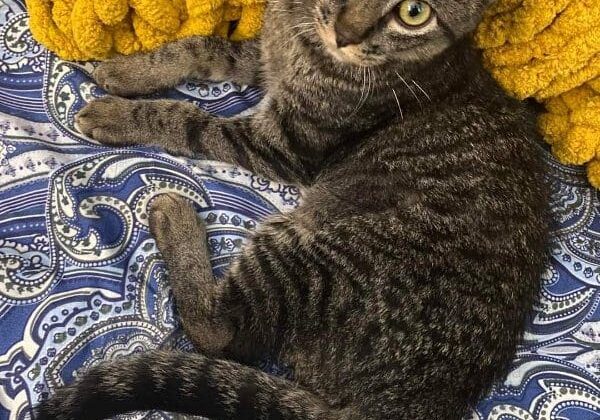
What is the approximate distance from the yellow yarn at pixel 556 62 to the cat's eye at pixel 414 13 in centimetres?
34

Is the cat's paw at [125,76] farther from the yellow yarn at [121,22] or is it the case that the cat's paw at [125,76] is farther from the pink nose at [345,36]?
the pink nose at [345,36]

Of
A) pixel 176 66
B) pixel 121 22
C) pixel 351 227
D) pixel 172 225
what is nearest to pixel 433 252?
pixel 351 227

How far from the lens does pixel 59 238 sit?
1.84m

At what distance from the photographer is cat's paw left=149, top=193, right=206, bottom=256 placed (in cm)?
187

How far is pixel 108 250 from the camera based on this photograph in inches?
72.8

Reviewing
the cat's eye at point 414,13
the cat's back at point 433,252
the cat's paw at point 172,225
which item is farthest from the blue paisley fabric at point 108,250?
the cat's eye at point 414,13

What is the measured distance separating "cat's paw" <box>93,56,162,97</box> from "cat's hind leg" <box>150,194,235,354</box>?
1.23 feet

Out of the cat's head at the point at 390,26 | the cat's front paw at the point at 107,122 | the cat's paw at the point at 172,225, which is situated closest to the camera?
the cat's head at the point at 390,26

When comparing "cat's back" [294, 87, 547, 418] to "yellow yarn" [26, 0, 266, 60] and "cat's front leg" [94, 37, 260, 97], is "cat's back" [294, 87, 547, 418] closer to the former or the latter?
"cat's front leg" [94, 37, 260, 97]

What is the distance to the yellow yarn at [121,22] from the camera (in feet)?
6.54

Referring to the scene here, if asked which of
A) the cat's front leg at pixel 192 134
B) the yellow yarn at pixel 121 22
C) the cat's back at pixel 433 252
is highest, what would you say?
the yellow yarn at pixel 121 22

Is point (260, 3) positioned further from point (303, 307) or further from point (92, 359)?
point (92, 359)

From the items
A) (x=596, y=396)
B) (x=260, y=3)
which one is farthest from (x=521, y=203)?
(x=260, y=3)

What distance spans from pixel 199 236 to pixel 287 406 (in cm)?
54
